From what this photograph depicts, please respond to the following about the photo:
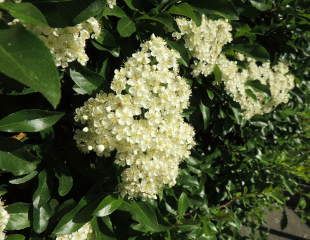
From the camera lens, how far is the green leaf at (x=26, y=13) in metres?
1.04

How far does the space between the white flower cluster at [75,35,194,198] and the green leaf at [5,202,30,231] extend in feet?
1.00

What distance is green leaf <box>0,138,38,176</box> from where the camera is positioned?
1402 mm

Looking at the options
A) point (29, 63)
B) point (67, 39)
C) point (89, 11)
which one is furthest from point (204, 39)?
point (29, 63)

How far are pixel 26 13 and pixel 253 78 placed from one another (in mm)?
1754

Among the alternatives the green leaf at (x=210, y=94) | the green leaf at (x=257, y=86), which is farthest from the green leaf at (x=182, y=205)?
the green leaf at (x=257, y=86)

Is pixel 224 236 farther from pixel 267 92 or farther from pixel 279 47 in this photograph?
pixel 279 47

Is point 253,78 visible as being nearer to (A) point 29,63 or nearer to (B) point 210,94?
(B) point 210,94

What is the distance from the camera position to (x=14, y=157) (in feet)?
4.68

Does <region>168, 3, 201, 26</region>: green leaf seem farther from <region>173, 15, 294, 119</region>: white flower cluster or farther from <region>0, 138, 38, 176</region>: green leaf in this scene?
<region>0, 138, 38, 176</region>: green leaf

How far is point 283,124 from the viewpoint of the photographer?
343 cm

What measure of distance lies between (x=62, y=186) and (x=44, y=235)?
0.69 feet

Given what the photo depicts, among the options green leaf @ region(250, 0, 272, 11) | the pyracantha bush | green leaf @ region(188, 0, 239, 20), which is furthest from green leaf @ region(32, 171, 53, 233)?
green leaf @ region(250, 0, 272, 11)

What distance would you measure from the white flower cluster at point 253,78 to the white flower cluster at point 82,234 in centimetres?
104

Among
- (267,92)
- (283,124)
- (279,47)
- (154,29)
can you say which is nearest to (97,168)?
(154,29)
